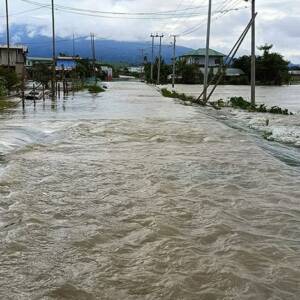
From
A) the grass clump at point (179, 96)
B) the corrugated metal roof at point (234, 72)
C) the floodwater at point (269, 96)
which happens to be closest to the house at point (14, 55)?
the floodwater at point (269, 96)

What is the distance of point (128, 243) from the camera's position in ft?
19.1

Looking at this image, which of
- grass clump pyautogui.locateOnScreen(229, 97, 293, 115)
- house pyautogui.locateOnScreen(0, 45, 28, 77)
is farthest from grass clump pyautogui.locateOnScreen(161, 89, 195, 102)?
house pyautogui.locateOnScreen(0, 45, 28, 77)

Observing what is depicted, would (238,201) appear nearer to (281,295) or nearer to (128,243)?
(128,243)

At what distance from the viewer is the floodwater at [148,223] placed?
4.75m

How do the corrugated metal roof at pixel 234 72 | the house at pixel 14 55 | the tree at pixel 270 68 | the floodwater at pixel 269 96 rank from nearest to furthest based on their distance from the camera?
the floodwater at pixel 269 96, the house at pixel 14 55, the tree at pixel 270 68, the corrugated metal roof at pixel 234 72

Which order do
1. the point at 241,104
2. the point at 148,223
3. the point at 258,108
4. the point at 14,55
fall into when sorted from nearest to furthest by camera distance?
the point at 148,223
the point at 258,108
the point at 241,104
the point at 14,55

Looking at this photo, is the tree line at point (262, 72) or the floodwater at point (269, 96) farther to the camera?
the tree line at point (262, 72)

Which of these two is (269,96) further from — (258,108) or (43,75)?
(258,108)


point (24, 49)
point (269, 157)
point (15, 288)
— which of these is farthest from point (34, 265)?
point (24, 49)

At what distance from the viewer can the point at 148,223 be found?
661 cm

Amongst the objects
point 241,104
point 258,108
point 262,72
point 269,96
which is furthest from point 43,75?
point 262,72

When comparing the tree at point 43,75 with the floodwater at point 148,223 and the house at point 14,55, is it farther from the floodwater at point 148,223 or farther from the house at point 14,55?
the floodwater at point 148,223

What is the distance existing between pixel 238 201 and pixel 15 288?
407 centimetres

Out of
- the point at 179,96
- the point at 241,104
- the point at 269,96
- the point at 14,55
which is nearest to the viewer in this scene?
the point at 241,104
